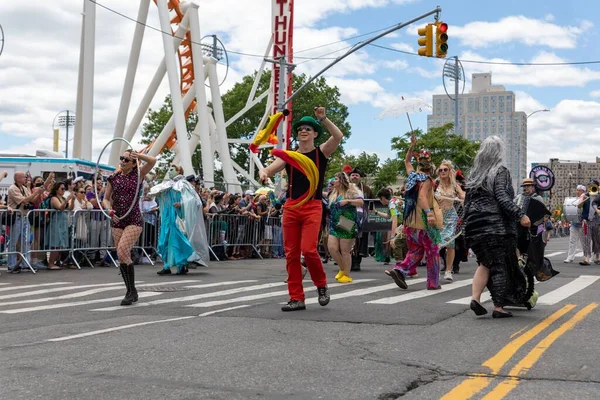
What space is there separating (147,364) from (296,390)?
1.26 m

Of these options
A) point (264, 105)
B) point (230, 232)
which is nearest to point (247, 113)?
point (264, 105)

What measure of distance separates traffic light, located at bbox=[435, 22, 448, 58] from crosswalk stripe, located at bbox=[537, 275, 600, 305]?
8.47 metres

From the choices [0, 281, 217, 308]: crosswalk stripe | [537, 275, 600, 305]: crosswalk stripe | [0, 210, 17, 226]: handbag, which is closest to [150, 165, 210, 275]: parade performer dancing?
[0, 281, 217, 308]: crosswalk stripe

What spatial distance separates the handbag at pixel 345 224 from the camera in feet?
43.5

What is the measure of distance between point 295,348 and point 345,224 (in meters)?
7.12

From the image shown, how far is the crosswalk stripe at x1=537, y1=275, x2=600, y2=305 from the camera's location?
998 centimetres

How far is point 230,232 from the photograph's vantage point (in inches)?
819

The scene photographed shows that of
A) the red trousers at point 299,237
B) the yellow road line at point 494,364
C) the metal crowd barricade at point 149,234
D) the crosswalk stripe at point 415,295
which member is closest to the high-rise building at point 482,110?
the metal crowd barricade at point 149,234

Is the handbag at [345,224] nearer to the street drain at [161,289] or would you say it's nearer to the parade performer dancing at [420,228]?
the parade performer dancing at [420,228]

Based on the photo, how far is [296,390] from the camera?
487 centimetres

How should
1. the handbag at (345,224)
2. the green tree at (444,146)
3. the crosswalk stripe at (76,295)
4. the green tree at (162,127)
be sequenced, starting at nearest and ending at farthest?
1. the crosswalk stripe at (76,295)
2. the handbag at (345,224)
3. the green tree at (444,146)
4. the green tree at (162,127)

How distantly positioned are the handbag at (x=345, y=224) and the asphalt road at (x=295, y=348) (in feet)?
7.90

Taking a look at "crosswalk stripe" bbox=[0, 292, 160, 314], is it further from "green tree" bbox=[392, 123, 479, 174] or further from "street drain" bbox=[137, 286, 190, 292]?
"green tree" bbox=[392, 123, 479, 174]

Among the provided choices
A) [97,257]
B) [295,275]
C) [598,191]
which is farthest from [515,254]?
[598,191]
